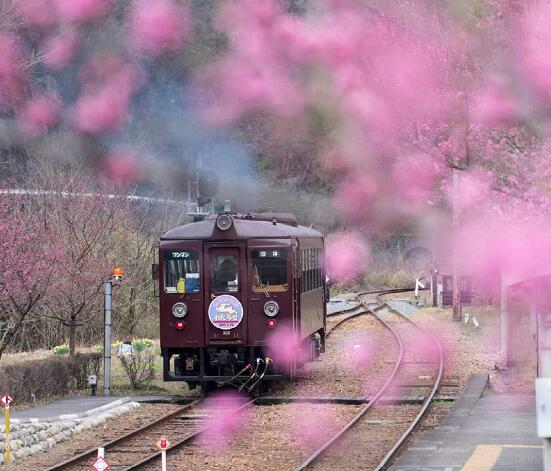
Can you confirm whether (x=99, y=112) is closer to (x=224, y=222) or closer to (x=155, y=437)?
(x=224, y=222)

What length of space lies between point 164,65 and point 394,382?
13795 mm

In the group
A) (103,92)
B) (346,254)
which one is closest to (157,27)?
(103,92)

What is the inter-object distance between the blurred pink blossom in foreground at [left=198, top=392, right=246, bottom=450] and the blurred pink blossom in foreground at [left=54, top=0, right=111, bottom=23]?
40.9 feet

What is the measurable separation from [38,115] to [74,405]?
19789 mm

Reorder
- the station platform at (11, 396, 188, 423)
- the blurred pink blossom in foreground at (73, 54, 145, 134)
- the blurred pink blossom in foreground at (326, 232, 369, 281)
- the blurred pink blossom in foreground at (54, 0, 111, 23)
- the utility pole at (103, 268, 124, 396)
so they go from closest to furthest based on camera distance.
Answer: the station platform at (11, 396, 188, 423) → the utility pole at (103, 268, 124, 396) → the blurred pink blossom in foreground at (54, 0, 111, 23) → the blurred pink blossom in foreground at (73, 54, 145, 134) → the blurred pink blossom in foreground at (326, 232, 369, 281)

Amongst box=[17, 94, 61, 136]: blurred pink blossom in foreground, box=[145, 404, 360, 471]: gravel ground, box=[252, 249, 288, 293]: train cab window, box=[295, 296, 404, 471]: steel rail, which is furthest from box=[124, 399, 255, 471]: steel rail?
box=[17, 94, 61, 136]: blurred pink blossom in foreground

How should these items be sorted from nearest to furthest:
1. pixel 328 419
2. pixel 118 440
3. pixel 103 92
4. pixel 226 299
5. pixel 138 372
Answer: pixel 118 440, pixel 328 419, pixel 226 299, pixel 138 372, pixel 103 92

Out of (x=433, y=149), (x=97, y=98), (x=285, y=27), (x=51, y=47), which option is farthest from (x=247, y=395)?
(x=51, y=47)

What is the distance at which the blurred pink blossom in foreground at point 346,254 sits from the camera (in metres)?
38.0

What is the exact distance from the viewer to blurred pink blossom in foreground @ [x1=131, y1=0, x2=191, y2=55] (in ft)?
108

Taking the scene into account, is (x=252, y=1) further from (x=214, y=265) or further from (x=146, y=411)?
(x=146, y=411)

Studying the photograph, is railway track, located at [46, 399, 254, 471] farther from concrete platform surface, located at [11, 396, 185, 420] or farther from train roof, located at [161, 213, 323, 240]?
train roof, located at [161, 213, 323, 240]

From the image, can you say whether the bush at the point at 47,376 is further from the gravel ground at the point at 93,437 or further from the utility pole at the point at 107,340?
the gravel ground at the point at 93,437

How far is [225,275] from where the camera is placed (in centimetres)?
2303
